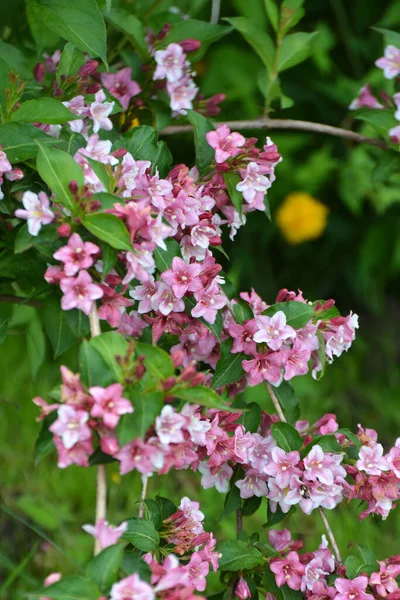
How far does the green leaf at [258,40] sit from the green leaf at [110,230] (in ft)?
2.54

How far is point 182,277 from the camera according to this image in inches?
43.5

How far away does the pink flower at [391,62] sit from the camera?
1.63 meters

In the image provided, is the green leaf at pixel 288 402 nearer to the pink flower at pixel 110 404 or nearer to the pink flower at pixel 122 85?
the pink flower at pixel 110 404

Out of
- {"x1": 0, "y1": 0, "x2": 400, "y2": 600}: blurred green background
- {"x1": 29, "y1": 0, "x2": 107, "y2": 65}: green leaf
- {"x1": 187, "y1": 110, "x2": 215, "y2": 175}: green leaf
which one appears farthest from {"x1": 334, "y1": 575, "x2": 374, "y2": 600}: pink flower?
{"x1": 0, "y1": 0, "x2": 400, "y2": 600}: blurred green background

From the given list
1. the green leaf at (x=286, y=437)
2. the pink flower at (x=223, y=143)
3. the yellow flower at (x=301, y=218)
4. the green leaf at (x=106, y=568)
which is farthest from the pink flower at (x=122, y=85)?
the yellow flower at (x=301, y=218)

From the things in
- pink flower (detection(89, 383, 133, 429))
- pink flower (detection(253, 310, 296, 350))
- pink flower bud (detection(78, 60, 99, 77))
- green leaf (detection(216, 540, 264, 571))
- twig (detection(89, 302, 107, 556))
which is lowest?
green leaf (detection(216, 540, 264, 571))

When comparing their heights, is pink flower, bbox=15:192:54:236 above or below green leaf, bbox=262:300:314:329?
above

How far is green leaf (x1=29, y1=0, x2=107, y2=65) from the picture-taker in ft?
3.92

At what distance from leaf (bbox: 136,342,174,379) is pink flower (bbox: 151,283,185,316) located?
19 cm

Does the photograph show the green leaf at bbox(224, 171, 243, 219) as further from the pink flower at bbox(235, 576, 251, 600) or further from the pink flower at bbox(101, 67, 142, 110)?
the pink flower at bbox(235, 576, 251, 600)

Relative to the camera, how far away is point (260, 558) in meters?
1.16

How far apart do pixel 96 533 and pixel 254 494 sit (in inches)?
17.0

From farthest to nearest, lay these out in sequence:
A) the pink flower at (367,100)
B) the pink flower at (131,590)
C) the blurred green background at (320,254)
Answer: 1. the blurred green background at (320,254)
2. the pink flower at (367,100)
3. the pink flower at (131,590)

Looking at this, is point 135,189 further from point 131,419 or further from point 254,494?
point 254,494
